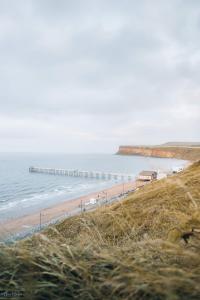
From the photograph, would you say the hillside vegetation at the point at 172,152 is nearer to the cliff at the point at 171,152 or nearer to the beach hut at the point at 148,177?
the cliff at the point at 171,152

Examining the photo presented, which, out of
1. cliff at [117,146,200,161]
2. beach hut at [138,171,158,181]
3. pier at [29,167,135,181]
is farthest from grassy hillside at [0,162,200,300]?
cliff at [117,146,200,161]

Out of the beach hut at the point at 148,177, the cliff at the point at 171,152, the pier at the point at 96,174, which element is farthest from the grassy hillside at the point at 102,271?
the cliff at the point at 171,152

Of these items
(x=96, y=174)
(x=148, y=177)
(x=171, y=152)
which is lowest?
(x=96, y=174)

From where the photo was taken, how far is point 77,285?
4.86ft

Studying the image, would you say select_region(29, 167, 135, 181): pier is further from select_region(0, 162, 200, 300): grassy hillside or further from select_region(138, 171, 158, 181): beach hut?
select_region(0, 162, 200, 300): grassy hillside

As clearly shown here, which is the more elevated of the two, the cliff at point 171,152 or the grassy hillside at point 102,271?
the grassy hillside at point 102,271

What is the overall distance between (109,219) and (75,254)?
3.97 meters

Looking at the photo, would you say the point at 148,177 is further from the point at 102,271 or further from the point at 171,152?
the point at 171,152

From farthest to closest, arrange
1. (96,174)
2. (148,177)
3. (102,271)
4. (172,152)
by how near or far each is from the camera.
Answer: (172,152) < (96,174) < (148,177) < (102,271)

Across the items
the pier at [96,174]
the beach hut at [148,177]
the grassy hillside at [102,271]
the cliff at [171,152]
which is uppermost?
the grassy hillside at [102,271]

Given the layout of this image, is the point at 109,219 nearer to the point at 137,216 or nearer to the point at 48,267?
the point at 137,216

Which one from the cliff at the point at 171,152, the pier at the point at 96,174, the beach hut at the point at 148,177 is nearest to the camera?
the beach hut at the point at 148,177

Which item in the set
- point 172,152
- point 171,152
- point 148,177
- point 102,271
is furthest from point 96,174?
point 171,152

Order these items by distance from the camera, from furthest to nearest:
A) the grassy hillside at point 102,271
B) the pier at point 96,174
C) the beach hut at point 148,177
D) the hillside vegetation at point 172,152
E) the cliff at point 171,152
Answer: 1. the hillside vegetation at point 172,152
2. the cliff at point 171,152
3. the pier at point 96,174
4. the beach hut at point 148,177
5. the grassy hillside at point 102,271
